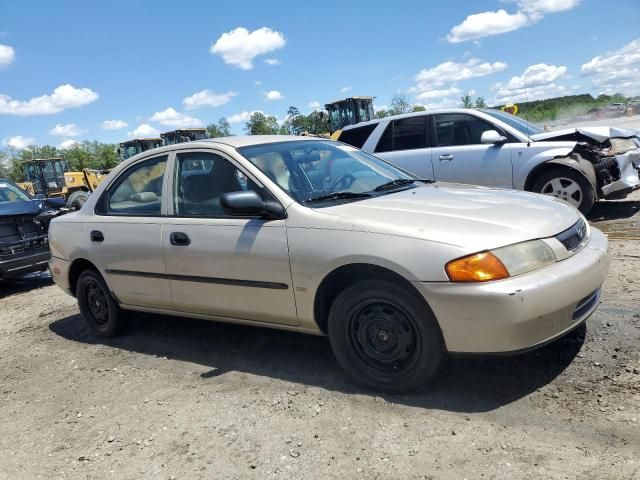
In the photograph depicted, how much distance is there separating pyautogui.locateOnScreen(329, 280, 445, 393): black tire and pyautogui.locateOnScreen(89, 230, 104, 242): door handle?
2.43 m

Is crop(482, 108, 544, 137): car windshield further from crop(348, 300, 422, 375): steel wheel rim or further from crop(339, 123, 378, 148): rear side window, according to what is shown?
crop(348, 300, 422, 375): steel wheel rim

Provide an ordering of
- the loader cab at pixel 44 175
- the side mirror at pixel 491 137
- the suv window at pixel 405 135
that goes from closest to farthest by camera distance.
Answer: the side mirror at pixel 491 137, the suv window at pixel 405 135, the loader cab at pixel 44 175

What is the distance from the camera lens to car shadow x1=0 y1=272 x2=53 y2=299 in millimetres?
8430

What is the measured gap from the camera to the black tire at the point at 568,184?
23.6ft

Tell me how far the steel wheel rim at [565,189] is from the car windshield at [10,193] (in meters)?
8.34

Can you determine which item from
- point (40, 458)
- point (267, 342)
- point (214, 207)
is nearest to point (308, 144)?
point (214, 207)

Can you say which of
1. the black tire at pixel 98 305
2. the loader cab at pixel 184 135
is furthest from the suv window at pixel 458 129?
A: the loader cab at pixel 184 135

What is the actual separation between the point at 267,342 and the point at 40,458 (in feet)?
5.91

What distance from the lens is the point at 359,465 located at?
8.60 feet

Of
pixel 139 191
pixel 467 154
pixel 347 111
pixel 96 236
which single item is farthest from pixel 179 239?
pixel 347 111

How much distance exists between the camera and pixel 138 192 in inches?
181

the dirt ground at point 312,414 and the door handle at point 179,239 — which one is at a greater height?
the door handle at point 179,239

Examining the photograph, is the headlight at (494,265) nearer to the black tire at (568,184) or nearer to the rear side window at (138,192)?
the rear side window at (138,192)

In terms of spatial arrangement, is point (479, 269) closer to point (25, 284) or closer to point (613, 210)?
point (613, 210)
